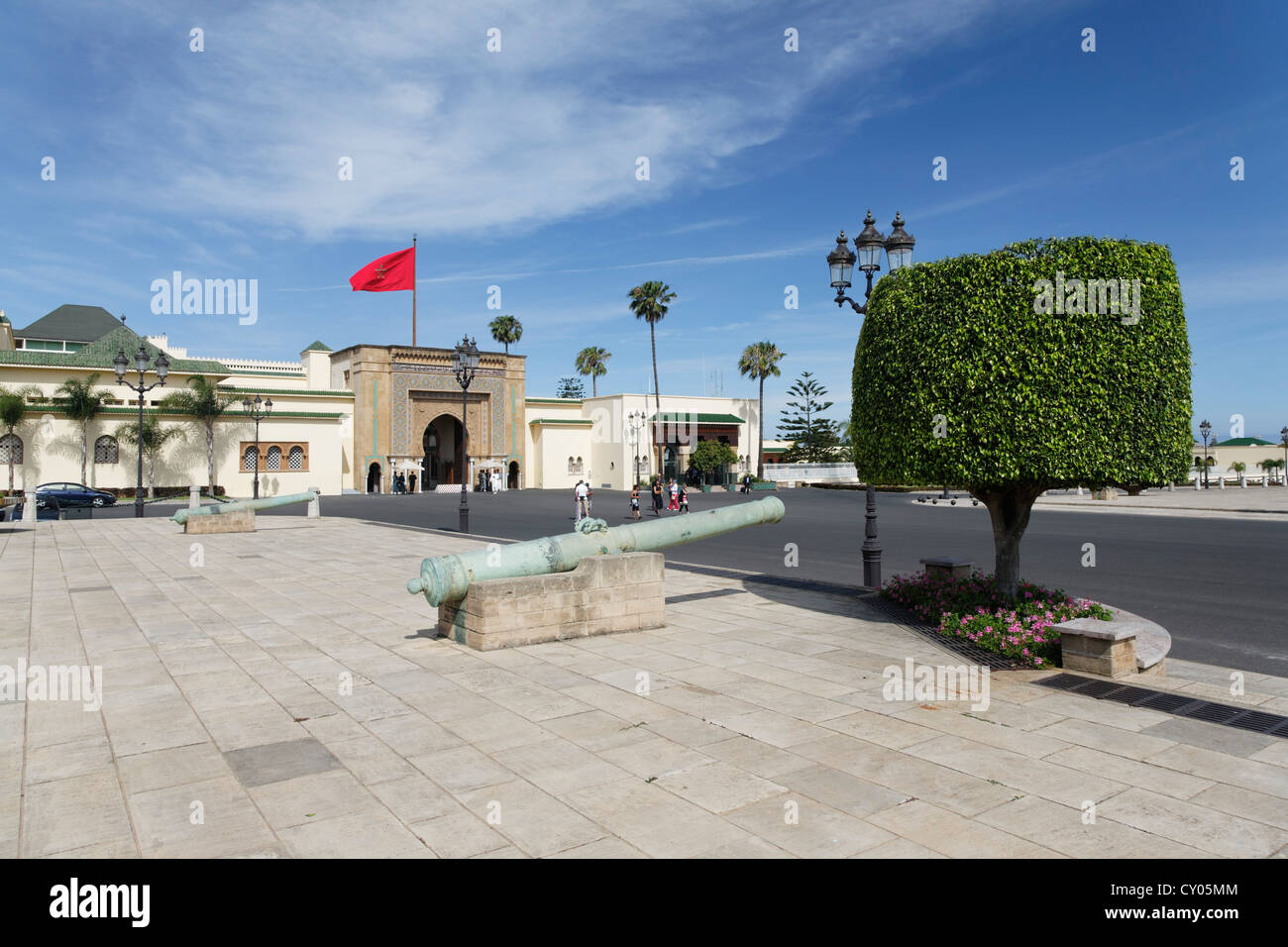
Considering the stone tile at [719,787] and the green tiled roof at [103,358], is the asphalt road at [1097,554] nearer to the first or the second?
the stone tile at [719,787]

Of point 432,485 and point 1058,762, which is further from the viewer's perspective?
point 432,485

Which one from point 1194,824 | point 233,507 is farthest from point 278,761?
point 233,507

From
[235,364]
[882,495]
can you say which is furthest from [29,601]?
[235,364]

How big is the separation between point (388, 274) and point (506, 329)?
2347 centimetres

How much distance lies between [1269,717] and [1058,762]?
2.00 meters

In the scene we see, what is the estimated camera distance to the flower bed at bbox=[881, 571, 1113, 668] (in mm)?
6719

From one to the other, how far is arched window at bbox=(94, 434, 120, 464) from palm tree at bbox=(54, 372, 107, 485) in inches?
23.6

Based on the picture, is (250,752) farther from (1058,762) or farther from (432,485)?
(432,485)

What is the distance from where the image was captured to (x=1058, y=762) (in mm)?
4473

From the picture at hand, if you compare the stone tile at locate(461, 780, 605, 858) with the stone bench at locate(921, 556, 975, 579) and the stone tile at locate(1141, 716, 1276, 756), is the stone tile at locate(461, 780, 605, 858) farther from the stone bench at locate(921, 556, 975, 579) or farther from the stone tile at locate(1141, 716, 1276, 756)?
the stone bench at locate(921, 556, 975, 579)

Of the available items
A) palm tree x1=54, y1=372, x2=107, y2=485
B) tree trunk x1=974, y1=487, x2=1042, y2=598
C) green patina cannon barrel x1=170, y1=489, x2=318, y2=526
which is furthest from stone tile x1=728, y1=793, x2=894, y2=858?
palm tree x1=54, y1=372, x2=107, y2=485

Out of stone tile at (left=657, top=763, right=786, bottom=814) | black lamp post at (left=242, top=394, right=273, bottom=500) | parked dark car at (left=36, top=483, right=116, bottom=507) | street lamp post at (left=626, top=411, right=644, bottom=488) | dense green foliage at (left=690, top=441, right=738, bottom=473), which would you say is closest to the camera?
stone tile at (left=657, top=763, right=786, bottom=814)

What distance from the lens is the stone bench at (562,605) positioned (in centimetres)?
731

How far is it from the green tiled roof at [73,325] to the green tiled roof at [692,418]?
4375 cm
